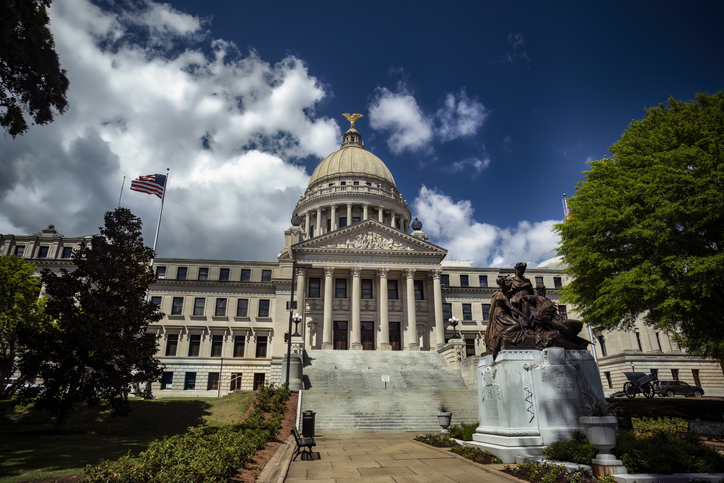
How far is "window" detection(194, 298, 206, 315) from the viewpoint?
2004 inches

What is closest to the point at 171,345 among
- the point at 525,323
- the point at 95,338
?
the point at 95,338

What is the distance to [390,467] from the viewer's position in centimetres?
1096

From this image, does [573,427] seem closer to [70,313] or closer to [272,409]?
[272,409]

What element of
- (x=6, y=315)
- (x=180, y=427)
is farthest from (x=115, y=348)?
(x=6, y=315)

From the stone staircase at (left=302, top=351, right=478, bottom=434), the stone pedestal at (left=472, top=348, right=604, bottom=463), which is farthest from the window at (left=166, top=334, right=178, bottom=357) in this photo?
the stone pedestal at (left=472, top=348, right=604, bottom=463)

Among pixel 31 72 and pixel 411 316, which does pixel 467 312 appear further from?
pixel 31 72

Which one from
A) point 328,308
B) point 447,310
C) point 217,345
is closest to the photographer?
point 328,308

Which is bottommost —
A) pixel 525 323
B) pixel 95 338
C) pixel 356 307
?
pixel 525 323

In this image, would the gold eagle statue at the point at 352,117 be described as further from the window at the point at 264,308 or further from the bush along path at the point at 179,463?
the bush along path at the point at 179,463

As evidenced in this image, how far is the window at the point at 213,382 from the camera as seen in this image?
156 ft

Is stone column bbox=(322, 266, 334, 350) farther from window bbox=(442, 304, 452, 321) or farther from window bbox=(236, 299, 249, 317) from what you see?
window bbox=(442, 304, 452, 321)

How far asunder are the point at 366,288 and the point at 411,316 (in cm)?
690

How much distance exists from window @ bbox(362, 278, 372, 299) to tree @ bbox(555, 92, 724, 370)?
26780 mm

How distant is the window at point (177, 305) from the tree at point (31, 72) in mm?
39956
